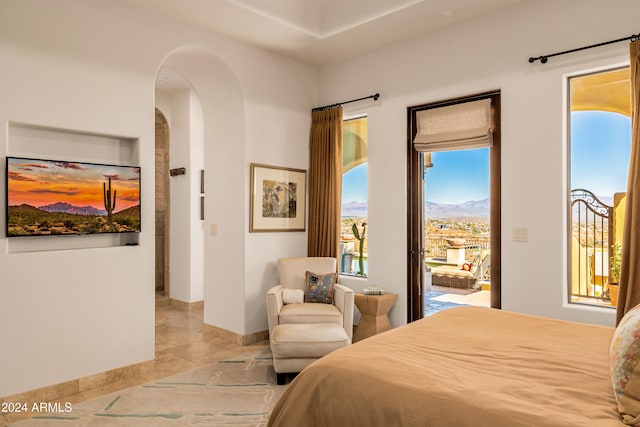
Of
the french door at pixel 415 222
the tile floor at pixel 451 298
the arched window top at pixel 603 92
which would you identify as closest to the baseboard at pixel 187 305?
the french door at pixel 415 222

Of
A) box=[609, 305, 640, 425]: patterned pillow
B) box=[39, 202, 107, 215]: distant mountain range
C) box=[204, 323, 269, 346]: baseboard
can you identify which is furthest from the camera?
box=[204, 323, 269, 346]: baseboard

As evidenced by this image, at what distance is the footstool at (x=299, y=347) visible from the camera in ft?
11.1

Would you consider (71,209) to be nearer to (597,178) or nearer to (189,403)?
(189,403)

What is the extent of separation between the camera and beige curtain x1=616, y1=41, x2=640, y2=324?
9.66 feet

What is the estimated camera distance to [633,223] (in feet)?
9.73

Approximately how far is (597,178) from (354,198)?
2.41 metres

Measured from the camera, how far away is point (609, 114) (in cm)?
336

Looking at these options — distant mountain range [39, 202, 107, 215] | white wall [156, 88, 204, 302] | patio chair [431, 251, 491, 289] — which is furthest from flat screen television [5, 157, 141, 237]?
patio chair [431, 251, 491, 289]

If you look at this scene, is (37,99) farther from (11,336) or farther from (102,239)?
(11,336)

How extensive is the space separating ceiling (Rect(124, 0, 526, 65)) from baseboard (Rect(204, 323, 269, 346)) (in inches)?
118

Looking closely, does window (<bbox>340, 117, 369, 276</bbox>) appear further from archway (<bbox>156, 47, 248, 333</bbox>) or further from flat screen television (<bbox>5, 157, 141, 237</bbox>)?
flat screen television (<bbox>5, 157, 141, 237</bbox>)

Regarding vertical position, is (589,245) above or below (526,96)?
below

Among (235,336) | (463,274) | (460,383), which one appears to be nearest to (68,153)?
(235,336)

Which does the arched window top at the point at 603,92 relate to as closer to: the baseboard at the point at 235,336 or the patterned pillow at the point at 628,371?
the patterned pillow at the point at 628,371
